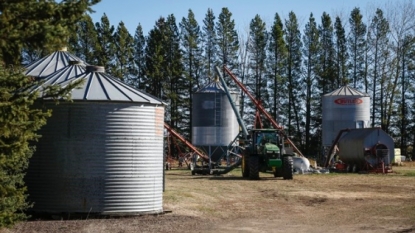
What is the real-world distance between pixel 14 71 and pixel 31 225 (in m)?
4.86

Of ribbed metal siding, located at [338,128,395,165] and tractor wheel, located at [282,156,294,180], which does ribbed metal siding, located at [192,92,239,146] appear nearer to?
ribbed metal siding, located at [338,128,395,165]

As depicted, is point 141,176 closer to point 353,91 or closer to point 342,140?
point 342,140

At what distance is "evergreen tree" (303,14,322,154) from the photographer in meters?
A: 67.8

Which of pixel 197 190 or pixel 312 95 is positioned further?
pixel 312 95

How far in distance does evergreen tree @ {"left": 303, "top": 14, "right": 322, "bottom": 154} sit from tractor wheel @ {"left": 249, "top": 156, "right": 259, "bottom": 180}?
3552cm

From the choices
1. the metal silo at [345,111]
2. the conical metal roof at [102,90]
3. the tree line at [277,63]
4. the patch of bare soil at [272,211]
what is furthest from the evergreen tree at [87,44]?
the conical metal roof at [102,90]

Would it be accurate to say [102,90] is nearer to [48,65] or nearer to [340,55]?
[48,65]

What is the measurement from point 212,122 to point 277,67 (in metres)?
25.4

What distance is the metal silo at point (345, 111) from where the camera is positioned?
46656 millimetres

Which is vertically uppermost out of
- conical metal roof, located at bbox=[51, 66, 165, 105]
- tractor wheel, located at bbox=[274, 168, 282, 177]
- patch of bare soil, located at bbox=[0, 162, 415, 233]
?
conical metal roof, located at bbox=[51, 66, 165, 105]

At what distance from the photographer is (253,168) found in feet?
107

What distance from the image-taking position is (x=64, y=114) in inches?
680

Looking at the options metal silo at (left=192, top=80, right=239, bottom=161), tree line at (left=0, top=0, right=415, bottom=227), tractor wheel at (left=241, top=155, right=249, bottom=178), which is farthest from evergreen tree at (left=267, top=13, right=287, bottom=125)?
tractor wheel at (left=241, top=155, right=249, bottom=178)

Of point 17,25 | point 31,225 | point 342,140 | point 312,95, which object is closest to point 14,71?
point 17,25
